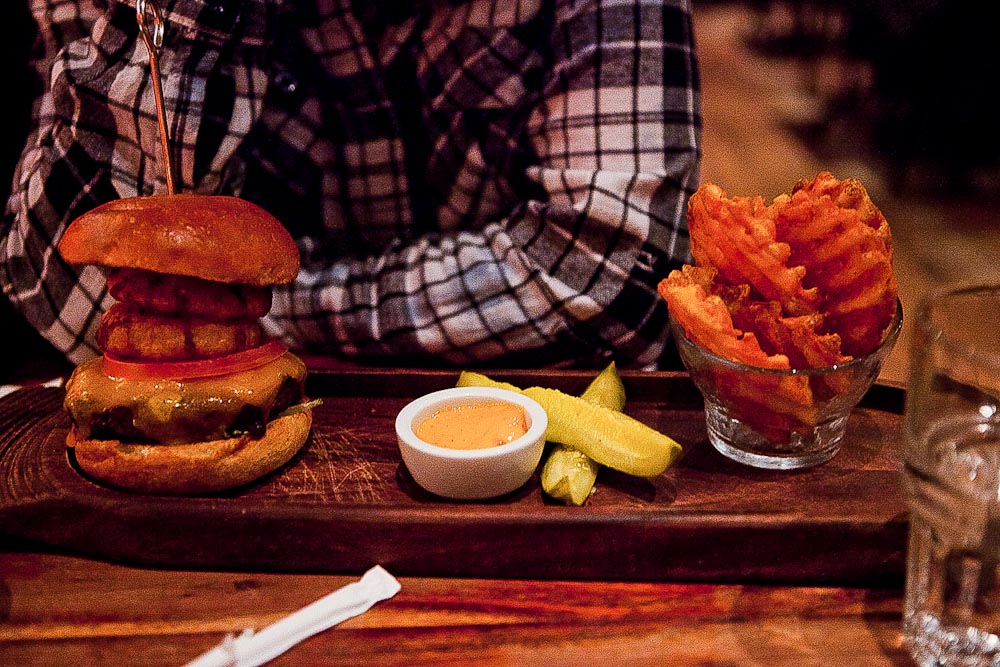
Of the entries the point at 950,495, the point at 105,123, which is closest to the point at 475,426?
the point at 950,495

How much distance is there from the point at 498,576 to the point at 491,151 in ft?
4.65

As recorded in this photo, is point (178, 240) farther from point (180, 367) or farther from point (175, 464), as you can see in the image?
point (175, 464)

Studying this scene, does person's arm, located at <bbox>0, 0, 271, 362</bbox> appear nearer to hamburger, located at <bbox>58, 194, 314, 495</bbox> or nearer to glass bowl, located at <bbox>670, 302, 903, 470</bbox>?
hamburger, located at <bbox>58, 194, 314, 495</bbox>

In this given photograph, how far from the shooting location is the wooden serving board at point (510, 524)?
1.22 metres

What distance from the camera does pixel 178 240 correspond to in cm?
133

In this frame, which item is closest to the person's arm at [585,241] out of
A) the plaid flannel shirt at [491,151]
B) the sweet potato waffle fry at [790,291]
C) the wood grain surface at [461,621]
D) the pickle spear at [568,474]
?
the plaid flannel shirt at [491,151]

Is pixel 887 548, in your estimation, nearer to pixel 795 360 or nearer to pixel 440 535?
pixel 795 360

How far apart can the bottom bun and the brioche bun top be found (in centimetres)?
30

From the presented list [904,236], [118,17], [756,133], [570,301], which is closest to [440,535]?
[570,301]

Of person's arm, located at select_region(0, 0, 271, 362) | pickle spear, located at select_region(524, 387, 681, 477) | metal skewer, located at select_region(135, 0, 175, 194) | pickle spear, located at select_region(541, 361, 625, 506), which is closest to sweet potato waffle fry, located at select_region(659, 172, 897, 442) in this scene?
pickle spear, located at select_region(524, 387, 681, 477)

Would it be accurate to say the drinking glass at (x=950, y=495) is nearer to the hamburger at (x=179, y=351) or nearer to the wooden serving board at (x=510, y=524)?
the wooden serving board at (x=510, y=524)

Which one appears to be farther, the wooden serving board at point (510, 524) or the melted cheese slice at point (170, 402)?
the melted cheese slice at point (170, 402)

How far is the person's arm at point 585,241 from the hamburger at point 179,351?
2.16 ft

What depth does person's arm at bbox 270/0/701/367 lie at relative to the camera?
201 cm
